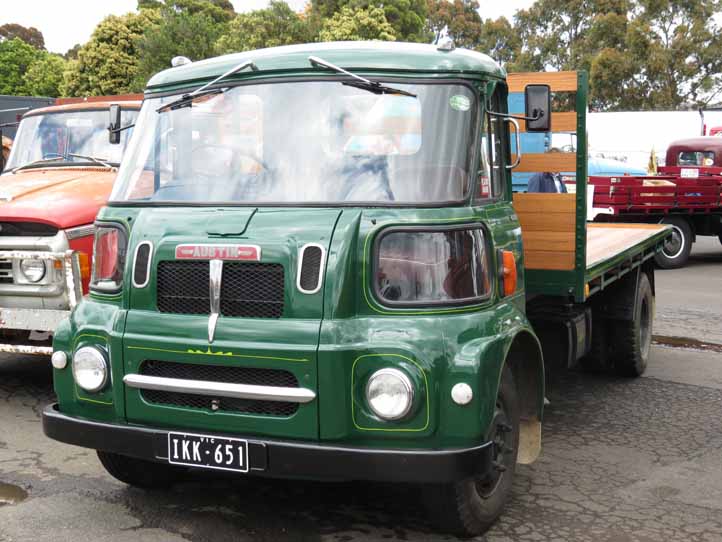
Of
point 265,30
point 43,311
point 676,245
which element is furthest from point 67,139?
point 265,30

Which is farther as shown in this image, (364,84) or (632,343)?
(632,343)

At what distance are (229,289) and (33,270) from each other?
305cm

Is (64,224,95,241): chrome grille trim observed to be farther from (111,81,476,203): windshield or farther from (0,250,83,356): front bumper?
(111,81,476,203): windshield

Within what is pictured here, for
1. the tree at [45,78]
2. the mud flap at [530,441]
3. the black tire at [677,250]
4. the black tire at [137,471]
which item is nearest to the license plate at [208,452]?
the black tire at [137,471]

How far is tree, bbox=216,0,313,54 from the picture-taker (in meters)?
35.2

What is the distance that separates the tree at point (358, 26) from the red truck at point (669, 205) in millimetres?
20257

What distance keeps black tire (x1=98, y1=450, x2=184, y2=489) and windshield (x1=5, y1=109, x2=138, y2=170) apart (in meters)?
3.90

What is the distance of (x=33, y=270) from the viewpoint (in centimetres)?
661

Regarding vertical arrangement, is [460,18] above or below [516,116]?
above

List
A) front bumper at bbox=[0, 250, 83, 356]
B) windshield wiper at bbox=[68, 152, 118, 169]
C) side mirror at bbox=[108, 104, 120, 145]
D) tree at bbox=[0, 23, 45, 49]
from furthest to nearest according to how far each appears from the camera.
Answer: tree at bbox=[0, 23, 45, 49] < windshield wiper at bbox=[68, 152, 118, 169] < front bumper at bbox=[0, 250, 83, 356] < side mirror at bbox=[108, 104, 120, 145]

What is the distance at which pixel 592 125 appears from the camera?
35.6 metres

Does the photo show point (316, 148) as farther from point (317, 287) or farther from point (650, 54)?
point (650, 54)

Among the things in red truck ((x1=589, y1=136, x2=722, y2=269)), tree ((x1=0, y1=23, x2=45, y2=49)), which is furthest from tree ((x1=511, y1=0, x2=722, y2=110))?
tree ((x1=0, y1=23, x2=45, y2=49))

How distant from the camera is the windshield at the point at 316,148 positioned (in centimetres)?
428
